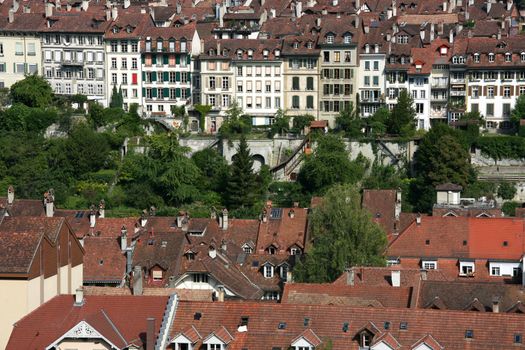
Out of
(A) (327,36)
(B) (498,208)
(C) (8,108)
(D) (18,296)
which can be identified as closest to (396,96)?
(A) (327,36)

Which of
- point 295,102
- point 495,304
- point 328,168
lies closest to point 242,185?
point 328,168

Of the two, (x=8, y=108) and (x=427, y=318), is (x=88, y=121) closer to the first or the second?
(x=8, y=108)

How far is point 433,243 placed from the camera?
3167 inches

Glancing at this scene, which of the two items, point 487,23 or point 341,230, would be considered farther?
point 487,23

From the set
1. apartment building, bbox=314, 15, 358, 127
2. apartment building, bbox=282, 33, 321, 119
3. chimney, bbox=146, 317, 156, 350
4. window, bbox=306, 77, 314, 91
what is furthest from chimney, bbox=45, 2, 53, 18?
chimney, bbox=146, 317, 156, 350

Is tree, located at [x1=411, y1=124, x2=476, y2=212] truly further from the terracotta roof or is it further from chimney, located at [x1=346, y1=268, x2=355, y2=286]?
the terracotta roof

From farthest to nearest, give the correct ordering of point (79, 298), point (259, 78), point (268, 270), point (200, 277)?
point (259, 78), point (268, 270), point (200, 277), point (79, 298)

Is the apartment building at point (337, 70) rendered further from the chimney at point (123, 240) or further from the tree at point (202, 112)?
the chimney at point (123, 240)

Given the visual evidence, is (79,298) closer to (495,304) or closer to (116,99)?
(495,304)

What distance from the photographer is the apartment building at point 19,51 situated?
386 feet

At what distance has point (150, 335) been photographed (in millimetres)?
54719

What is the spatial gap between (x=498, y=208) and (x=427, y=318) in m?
38.2

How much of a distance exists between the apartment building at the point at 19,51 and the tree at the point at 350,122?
79.4 feet

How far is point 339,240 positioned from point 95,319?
22.3 metres
